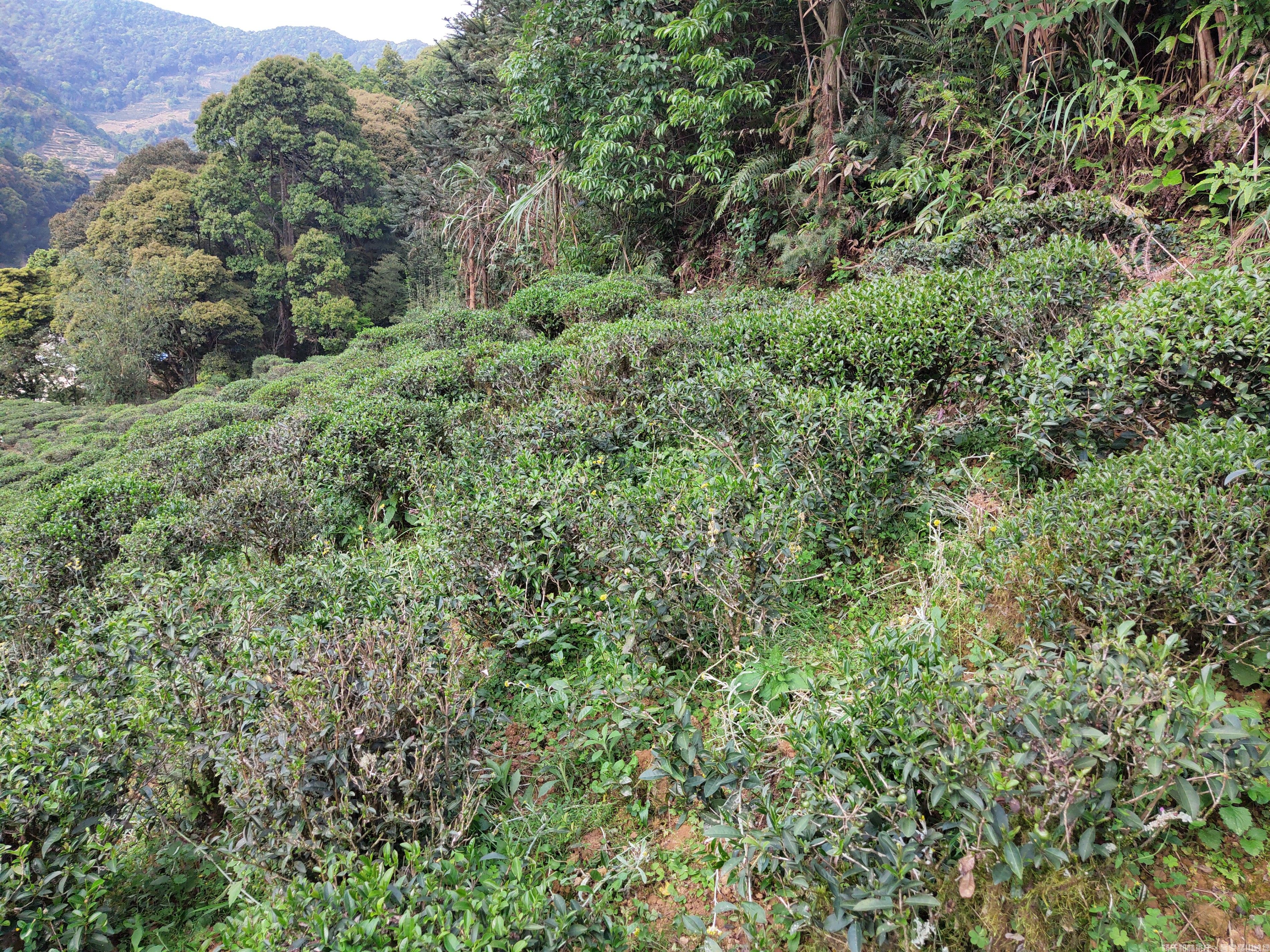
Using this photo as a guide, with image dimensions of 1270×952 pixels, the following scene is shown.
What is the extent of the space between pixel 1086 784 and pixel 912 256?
16.2 ft

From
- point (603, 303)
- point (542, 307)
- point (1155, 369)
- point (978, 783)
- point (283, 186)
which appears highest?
point (283, 186)

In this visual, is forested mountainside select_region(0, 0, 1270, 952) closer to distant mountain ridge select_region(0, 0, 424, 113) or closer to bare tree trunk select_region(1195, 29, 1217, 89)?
bare tree trunk select_region(1195, 29, 1217, 89)

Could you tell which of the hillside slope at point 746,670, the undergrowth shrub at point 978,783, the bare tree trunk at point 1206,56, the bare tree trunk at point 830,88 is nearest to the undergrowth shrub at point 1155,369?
the hillside slope at point 746,670

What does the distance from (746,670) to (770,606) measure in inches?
11.5

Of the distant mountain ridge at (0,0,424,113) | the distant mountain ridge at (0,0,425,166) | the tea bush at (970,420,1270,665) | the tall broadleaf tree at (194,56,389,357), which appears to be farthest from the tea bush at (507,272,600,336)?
the distant mountain ridge at (0,0,424,113)

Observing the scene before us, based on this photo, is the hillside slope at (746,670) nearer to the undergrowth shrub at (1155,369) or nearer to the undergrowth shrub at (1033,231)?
the undergrowth shrub at (1155,369)

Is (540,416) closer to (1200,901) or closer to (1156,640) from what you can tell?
(1156,640)

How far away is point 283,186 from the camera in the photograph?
74.9 feet

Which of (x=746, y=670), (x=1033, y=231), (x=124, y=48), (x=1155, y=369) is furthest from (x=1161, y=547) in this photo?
(x=124, y=48)

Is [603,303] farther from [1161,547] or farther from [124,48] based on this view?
[124,48]

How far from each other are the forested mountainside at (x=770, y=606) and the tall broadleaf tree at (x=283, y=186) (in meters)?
18.1

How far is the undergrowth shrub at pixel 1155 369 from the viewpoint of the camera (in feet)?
8.02

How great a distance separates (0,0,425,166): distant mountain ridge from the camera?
4738cm

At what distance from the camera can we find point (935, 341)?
3.40 meters
